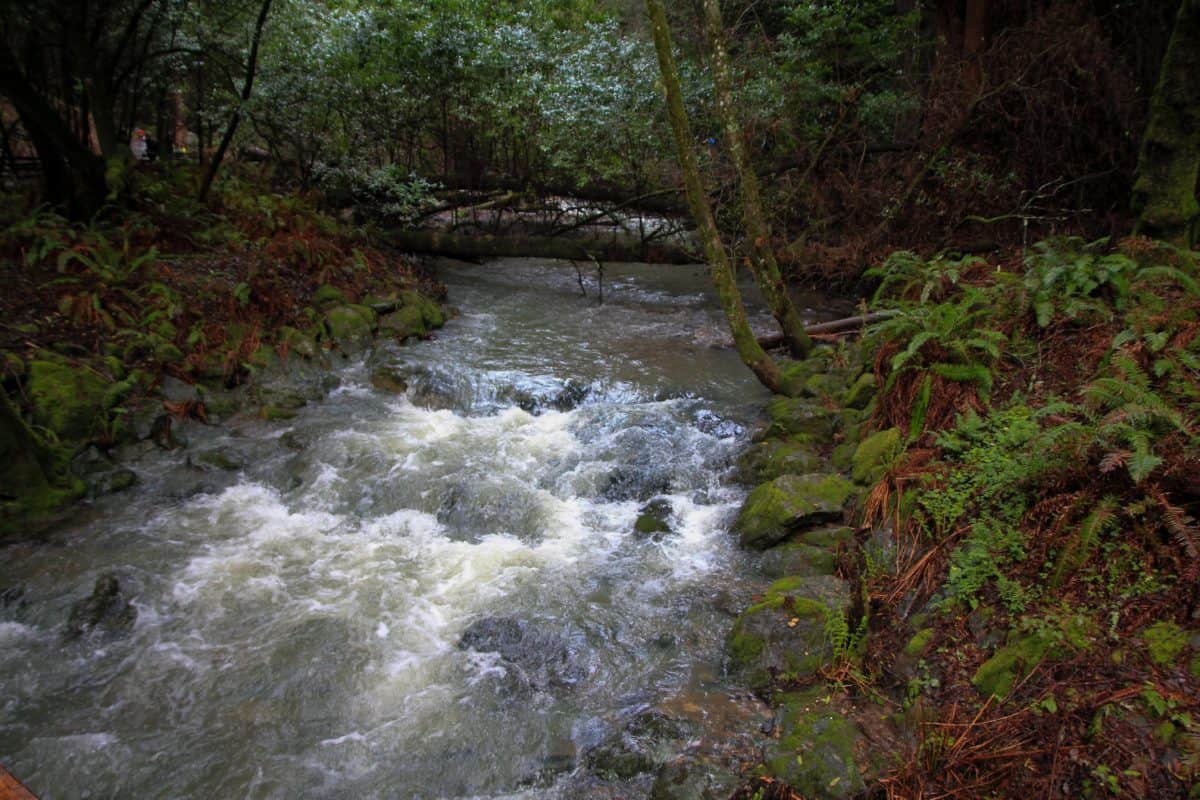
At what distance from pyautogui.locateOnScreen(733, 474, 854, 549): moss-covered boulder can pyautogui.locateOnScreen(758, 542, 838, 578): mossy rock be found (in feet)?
0.53

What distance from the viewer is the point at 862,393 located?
25.0 ft

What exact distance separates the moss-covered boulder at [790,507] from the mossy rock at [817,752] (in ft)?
6.56

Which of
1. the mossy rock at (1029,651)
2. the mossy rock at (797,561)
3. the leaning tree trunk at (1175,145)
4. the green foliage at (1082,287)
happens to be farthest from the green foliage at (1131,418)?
the leaning tree trunk at (1175,145)

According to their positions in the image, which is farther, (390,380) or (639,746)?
(390,380)

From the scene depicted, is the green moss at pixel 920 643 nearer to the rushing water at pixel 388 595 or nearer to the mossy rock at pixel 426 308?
the rushing water at pixel 388 595

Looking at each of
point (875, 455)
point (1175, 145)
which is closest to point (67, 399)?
point (875, 455)

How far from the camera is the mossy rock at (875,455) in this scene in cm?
604

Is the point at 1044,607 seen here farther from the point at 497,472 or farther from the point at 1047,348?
the point at 497,472

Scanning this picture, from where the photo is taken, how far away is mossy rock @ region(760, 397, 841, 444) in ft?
24.9

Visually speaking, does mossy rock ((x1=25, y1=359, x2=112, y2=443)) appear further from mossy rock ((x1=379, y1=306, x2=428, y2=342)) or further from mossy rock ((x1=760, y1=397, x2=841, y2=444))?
mossy rock ((x1=760, y1=397, x2=841, y2=444))

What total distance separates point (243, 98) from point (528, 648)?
445 inches

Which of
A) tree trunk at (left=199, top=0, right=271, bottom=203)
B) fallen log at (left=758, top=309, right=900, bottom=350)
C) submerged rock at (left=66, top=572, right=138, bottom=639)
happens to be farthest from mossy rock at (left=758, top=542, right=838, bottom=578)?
tree trunk at (left=199, top=0, right=271, bottom=203)

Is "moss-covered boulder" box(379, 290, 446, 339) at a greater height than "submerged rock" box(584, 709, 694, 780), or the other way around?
"moss-covered boulder" box(379, 290, 446, 339)

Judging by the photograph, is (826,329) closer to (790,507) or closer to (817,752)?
(790,507)
